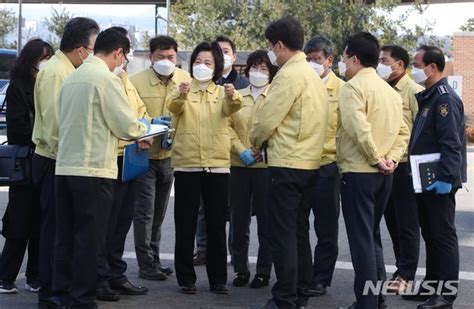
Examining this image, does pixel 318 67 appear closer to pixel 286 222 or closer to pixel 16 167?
pixel 286 222

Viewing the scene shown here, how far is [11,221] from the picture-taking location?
7.75 meters

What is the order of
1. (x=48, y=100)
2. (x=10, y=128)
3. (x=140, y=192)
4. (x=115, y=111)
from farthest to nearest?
1. (x=140, y=192)
2. (x=10, y=128)
3. (x=48, y=100)
4. (x=115, y=111)

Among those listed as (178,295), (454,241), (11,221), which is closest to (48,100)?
(11,221)

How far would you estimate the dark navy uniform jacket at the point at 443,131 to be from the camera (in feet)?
23.4

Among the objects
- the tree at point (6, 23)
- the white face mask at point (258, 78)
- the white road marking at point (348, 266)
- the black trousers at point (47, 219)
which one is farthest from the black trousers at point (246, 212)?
the tree at point (6, 23)

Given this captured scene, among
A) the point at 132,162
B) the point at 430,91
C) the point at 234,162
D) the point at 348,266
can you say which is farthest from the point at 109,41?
the point at 348,266

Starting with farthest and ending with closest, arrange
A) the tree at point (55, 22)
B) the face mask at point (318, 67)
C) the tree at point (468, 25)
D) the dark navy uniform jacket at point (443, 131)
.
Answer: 1. the tree at point (468, 25)
2. the tree at point (55, 22)
3. the face mask at point (318, 67)
4. the dark navy uniform jacket at point (443, 131)

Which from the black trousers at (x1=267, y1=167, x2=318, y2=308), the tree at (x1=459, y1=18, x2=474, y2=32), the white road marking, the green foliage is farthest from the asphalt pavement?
the tree at (x1=459, y1=18, x2=474, y2=32)

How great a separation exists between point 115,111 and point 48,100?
2.53ft

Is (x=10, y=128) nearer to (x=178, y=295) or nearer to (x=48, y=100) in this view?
(x=48, y=100)

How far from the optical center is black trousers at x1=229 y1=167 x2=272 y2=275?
8320 millimetres

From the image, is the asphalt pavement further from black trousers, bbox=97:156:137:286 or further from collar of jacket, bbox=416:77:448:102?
collar of jacket, bbox=416:77:448:102

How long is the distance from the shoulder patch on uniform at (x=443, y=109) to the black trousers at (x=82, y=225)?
8.48ft

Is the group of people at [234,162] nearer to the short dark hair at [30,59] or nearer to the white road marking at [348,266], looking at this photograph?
the short dark hair at [30,59]
